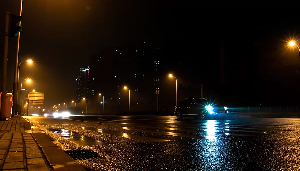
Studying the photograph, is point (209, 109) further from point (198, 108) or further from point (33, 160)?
point (33, 160)

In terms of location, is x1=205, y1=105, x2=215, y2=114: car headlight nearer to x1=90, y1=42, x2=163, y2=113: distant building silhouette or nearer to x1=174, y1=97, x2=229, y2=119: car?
x1=174, y1=97, x2=229, y2=119: car

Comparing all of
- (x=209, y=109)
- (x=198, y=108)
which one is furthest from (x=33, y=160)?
(x=209, y=109)

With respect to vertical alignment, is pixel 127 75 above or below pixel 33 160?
above

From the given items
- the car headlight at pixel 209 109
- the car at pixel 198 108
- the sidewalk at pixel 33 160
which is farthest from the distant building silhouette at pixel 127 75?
the sidewalk at pixel 33 160

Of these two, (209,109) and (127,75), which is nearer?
(209,109)

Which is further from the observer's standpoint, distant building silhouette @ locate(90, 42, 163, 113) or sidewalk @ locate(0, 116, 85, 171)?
distant building silhouette @ locate(90, 42, 163, 113)

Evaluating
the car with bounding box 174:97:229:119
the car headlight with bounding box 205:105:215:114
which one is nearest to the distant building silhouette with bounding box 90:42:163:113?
the car with bounding box 174:97:229:119

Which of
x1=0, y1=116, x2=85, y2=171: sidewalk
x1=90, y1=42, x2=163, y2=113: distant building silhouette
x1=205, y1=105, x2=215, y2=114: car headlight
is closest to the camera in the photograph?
x1=0, y1=116, x2=85, y2=171: sidewalk

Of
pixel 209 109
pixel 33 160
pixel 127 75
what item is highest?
pixel 127 75

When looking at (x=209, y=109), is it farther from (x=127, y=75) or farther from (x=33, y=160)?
(x=127, y=75)

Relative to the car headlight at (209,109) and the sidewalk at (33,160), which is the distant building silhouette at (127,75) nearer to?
the car headlight at (209,109)

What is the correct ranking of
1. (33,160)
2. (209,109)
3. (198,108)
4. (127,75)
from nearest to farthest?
(33,160) → (209,109) → (198,108) → (127,75)

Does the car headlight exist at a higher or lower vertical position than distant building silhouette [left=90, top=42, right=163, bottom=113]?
lower

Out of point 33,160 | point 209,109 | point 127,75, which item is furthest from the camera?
point 127,75
